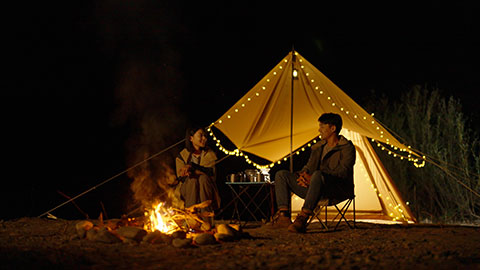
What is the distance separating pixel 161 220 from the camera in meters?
3.92

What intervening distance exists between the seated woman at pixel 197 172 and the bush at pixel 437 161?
3407 millimetres

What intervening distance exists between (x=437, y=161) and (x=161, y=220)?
4624mm

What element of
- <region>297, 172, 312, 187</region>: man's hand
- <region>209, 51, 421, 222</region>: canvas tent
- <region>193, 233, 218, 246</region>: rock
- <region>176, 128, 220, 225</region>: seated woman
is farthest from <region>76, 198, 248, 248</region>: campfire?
<region>209, 51, 421, 222</region>: canvas tent

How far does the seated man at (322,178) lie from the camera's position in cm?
410

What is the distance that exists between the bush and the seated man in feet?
8.38

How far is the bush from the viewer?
260 inches

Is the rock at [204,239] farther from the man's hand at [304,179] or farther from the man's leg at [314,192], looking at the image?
the man's hand at [304,179]

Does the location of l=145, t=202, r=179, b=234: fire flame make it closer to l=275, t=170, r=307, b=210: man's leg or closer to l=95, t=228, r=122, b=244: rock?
l=95, t=228, r=122, b=244: rock

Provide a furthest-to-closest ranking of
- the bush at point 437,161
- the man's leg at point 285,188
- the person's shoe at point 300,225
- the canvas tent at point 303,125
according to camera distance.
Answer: the bush at point 437,161 < the canvas tent at point 303,125 < the man's leg at point 285,188 < the person's shoe at point 300,225

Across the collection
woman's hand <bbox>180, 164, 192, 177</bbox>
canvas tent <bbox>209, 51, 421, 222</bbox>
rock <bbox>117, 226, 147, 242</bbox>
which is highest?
canvas tent <bbox>209, 51, 421, 222</bbox>

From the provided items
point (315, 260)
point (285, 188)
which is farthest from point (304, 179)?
point (315, 260)

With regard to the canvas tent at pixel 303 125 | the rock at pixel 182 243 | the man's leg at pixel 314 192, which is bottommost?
the rock at pixel 182 243

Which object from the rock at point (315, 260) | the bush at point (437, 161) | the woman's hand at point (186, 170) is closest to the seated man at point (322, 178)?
the woman's hand at point (186, 170)

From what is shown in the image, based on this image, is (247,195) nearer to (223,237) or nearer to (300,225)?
(300,225)
